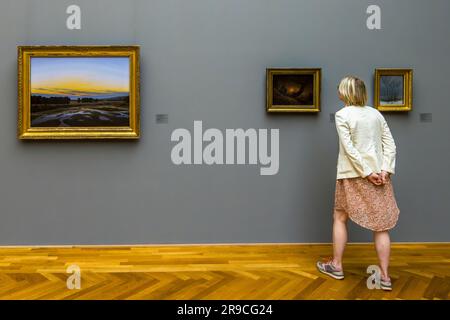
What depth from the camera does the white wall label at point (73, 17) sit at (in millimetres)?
4141

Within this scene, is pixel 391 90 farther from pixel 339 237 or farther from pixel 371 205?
pixel 339 237

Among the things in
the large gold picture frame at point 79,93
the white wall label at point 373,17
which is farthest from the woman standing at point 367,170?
the large gold picture frame at point 79,93

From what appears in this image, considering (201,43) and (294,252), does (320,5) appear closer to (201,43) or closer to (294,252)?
(201,43)

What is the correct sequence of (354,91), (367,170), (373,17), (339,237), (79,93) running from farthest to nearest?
(373,17), (79,93), (339,237), (354,91), (367,170)

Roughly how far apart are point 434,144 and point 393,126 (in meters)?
0.53

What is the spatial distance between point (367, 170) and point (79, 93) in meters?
3.10

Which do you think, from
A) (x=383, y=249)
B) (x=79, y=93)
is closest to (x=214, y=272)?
(x=383, y=249)

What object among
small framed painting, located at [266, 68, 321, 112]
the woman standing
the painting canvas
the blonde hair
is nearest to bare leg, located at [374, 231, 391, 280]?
the woman standing

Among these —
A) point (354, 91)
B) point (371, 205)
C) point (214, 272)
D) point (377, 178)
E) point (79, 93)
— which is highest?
point (79, 93)

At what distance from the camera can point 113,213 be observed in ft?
13.8

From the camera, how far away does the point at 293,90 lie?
418cm

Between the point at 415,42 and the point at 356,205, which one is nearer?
the point at 356,205

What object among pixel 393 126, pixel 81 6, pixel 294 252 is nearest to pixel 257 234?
pixel 294 252

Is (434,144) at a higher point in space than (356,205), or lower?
higher
